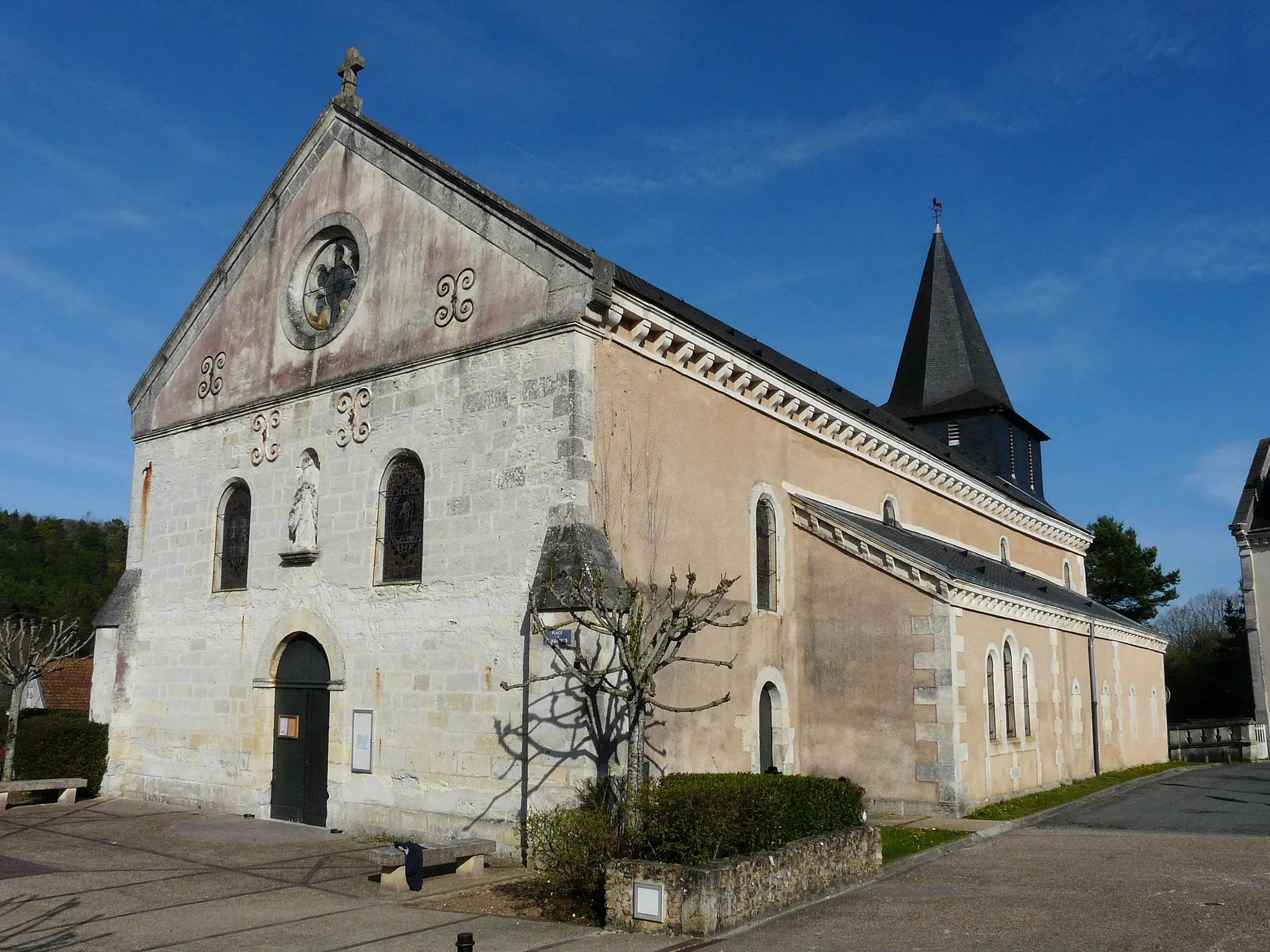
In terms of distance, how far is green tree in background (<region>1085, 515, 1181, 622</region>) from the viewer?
49.2 meters

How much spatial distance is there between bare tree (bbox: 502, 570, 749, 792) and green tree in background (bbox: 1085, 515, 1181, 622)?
42.4 metres

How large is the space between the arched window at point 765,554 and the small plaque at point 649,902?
7.64m

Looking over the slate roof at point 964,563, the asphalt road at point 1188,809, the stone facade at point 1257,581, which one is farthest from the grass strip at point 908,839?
the stone facade at point 1257,581

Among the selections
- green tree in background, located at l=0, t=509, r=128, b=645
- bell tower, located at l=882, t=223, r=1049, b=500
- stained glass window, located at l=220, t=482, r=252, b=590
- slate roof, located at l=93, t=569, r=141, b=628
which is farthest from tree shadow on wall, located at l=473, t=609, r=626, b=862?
green tree in background, located at l=0, t=509, r=128, b=645

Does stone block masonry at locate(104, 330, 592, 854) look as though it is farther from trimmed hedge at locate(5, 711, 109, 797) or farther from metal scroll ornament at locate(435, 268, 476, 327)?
metal scroll ornament at locate(435, 268, 476, 327)

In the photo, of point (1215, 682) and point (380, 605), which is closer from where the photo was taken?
point (380, 605)

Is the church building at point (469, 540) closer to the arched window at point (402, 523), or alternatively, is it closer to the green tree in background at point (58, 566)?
the arched window at point (402, 523)

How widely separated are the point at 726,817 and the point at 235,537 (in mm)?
11236

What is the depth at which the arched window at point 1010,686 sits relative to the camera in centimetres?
1859

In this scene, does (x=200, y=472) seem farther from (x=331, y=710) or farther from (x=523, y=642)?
(x=523, y=642)

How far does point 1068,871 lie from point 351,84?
→ 15936 millimetres

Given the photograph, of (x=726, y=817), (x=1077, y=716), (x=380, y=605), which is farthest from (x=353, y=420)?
(x=1077, y=716)

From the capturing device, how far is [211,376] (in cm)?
1870

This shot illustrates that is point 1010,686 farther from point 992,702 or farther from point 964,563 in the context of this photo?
point 964,563
